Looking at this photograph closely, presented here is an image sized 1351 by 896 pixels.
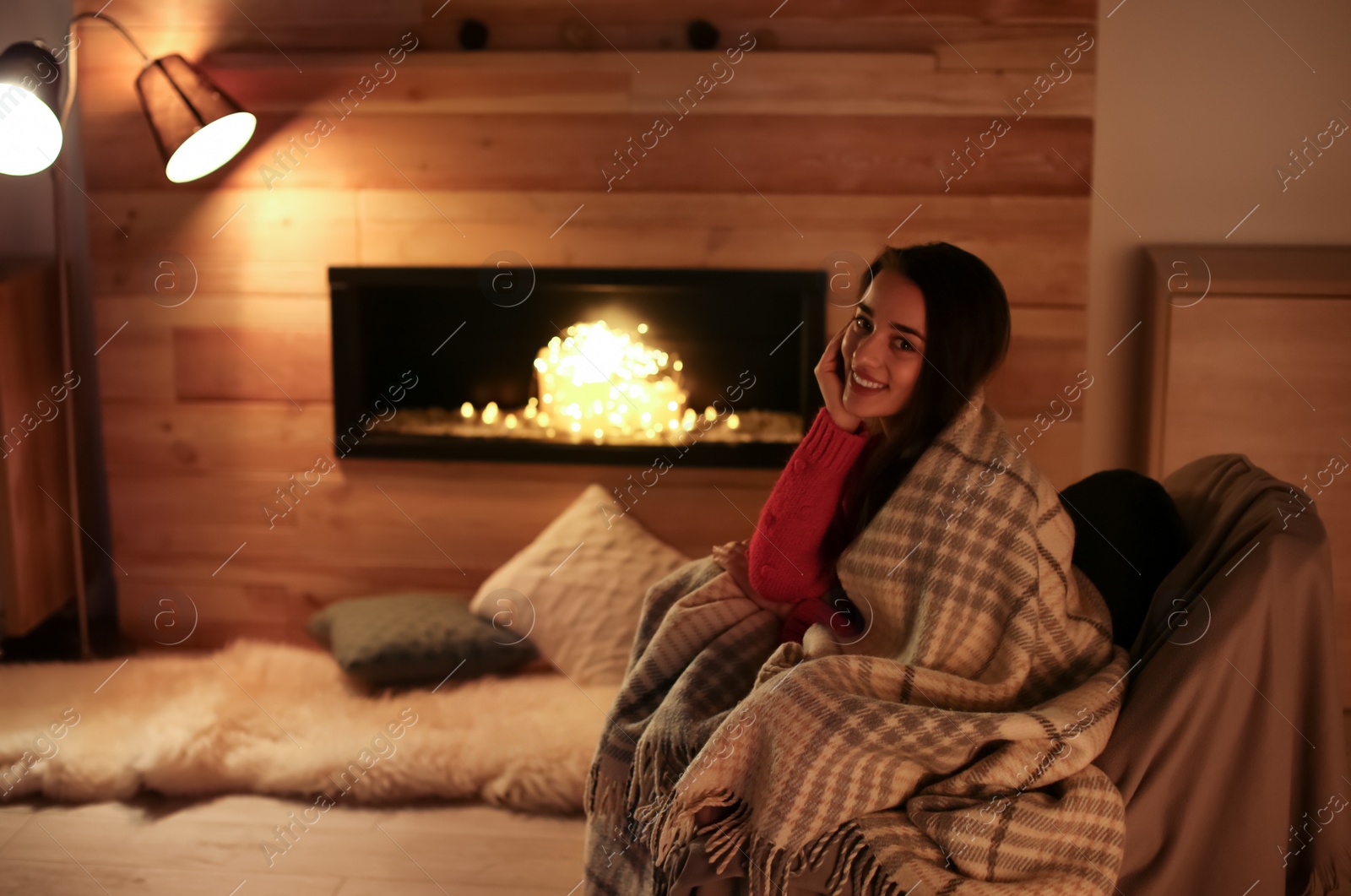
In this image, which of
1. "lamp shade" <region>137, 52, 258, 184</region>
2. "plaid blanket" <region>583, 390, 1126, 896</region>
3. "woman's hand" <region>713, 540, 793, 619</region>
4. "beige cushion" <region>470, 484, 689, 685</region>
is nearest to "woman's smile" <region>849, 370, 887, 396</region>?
"plaid blanket" <region>583, 390, 1126, 896</region>

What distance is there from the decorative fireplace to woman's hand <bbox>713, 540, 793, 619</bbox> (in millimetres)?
877

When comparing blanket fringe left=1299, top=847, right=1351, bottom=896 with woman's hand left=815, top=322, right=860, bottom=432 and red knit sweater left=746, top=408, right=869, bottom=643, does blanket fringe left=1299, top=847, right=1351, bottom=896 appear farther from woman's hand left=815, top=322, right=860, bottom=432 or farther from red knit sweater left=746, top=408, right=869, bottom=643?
woman's hand left=815, top=322, right=860, bottom=432

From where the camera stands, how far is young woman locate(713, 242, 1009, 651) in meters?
1.44

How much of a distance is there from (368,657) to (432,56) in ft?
4.36

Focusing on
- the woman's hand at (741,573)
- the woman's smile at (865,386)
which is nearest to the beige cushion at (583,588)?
the woman's hand at (741,573)

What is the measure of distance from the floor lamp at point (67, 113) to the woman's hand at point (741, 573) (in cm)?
151

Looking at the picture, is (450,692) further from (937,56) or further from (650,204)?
(937,56)

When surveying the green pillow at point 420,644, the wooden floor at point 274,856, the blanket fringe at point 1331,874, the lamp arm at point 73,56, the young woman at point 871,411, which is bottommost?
the blanket fringe at point 1331,874

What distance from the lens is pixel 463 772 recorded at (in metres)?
2.10

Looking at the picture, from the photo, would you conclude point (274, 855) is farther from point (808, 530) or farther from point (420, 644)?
point (808, 530)

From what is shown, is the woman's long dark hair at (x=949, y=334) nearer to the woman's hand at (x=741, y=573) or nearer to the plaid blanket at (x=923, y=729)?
the plaid blanket at (x=923, y=729)

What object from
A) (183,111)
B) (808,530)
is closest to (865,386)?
(808,530)

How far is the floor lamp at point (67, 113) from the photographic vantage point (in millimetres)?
2209

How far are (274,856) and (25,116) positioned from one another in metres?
1.49
